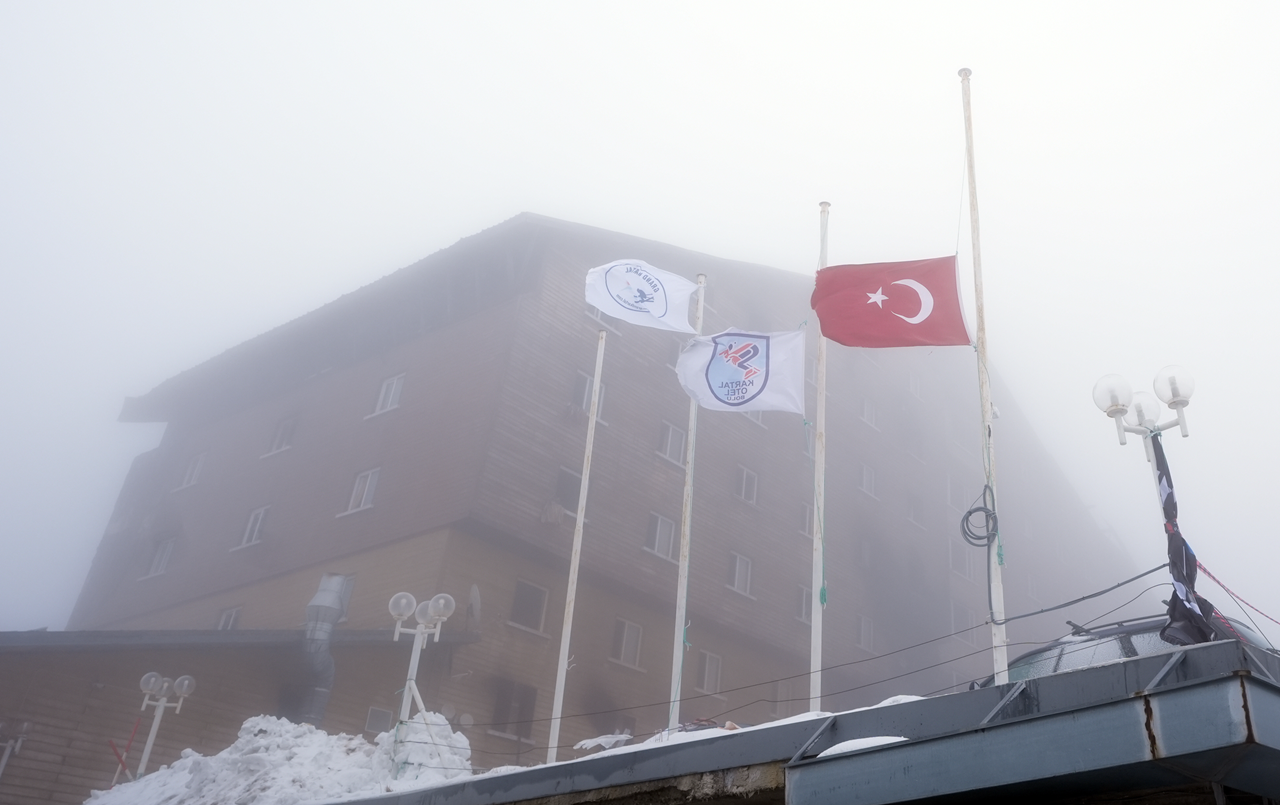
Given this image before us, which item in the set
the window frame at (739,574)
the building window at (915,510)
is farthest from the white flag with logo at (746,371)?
the building window at (915,510)

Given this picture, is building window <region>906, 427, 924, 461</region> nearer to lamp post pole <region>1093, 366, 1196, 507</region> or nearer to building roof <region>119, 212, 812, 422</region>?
building roof <region>119, 212, 812, 422</region>

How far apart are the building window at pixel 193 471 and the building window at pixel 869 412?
24.5m

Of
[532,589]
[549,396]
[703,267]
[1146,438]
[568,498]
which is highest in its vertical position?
[703,267]

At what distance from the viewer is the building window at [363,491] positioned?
29.9 m

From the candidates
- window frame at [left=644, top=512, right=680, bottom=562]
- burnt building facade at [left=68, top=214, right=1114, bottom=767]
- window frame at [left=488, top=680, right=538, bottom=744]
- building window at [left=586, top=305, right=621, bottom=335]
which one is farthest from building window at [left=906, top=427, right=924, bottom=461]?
window frame at [left=488, top=680, right=538, bottom=744]

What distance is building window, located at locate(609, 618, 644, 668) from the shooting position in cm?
2881

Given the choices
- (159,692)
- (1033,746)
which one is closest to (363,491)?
(159,692)

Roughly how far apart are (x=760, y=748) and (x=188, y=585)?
29722 millimetres

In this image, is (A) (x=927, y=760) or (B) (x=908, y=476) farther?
(B) (x=908, y=476)

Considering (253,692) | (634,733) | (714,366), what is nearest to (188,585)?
(253,692)

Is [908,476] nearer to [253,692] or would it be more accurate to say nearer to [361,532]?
[361,532]

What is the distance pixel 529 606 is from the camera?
90.2 feet

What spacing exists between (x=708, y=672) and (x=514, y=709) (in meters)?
7.07

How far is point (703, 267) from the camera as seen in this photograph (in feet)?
113
